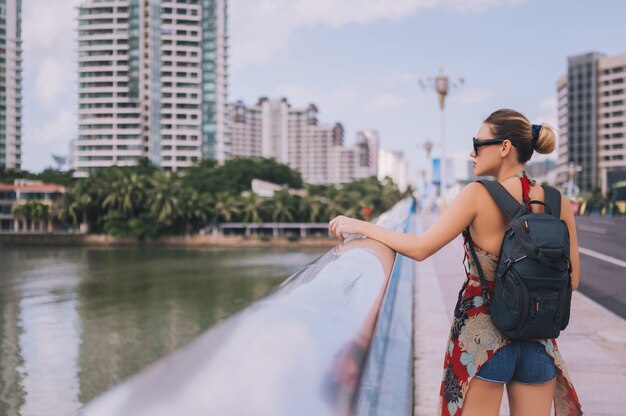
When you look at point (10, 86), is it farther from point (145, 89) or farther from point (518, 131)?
point (518, 131)

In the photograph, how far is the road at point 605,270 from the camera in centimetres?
821

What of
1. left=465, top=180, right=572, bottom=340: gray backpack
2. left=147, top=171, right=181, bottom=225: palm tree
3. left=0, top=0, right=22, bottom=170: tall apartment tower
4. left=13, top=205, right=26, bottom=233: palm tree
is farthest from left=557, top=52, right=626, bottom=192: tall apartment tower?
left=465, top=180, right=572, bottom=340: gray backpack

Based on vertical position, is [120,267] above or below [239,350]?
below

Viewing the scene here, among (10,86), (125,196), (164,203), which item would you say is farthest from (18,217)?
(10,86)

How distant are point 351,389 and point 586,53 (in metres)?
129

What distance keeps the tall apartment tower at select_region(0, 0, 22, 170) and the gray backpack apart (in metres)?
122

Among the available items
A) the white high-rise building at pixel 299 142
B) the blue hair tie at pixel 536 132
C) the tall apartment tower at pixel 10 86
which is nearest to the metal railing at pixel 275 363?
the blue hair tie at pixel 536 132

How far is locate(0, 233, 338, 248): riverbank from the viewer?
8312 cm

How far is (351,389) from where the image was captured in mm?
1264

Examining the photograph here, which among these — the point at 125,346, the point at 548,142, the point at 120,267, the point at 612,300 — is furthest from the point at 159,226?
the point at 548,142

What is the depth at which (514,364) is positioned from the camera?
2.04 m

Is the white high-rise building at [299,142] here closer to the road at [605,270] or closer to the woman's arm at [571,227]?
the road at [605,270]

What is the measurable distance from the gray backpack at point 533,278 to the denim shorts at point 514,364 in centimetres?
7

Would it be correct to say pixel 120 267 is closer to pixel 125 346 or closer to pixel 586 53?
pixel 125 346
